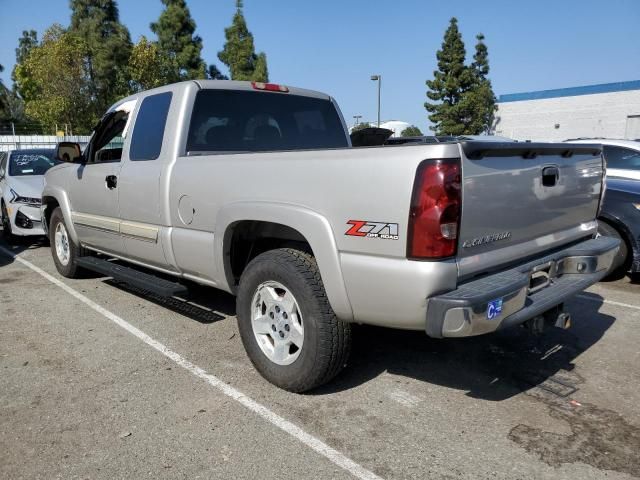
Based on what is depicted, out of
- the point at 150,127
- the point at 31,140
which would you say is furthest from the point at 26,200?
the point at 31,140

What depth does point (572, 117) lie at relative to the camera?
38344 millimetres

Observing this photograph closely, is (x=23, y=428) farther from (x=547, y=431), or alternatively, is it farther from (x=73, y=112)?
(x=73, y=112)

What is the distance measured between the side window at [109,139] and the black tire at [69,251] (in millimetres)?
1063

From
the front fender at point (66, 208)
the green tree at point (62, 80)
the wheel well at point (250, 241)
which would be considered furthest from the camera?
the green tree at point (62, 80)

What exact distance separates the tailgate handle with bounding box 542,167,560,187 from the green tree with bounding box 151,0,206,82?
3651 centimetres

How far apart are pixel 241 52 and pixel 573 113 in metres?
Result: 24.1

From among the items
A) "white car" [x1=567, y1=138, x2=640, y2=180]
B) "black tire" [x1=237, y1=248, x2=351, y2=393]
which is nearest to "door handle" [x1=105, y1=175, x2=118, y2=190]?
"black tire" [x1=237, y1=248, x2=351, y2=393]

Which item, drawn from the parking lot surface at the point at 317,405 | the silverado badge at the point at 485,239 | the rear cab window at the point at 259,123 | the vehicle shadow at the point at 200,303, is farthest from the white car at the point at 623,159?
the vehicle shadow at the point at 200,303

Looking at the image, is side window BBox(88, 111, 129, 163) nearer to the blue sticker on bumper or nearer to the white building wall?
the blue sticker on bumper

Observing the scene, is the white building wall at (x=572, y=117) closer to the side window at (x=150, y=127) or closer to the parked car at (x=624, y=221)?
the parked car at (x=624, y=221)

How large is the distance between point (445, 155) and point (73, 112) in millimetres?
35628

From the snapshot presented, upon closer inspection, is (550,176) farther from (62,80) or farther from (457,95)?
(457,95)

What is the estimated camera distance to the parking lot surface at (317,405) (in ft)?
8.71

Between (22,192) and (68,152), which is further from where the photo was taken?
(22,192)
